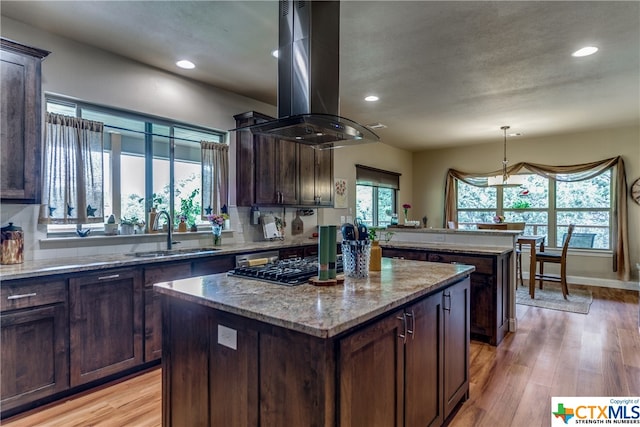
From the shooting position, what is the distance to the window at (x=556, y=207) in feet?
A: 20.3

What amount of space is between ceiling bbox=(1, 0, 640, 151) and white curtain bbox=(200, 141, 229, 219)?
2.40ft

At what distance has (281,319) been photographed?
4.01 feet

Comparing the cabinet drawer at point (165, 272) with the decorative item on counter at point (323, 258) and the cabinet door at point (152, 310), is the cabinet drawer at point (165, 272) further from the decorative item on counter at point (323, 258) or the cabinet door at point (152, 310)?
the decorative item on counter at point (323, 258)

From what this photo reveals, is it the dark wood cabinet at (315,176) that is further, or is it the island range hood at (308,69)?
the dark wood cabinet at (315,176)

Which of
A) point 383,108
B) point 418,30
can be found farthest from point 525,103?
point 418,30

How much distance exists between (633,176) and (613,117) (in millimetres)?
1341

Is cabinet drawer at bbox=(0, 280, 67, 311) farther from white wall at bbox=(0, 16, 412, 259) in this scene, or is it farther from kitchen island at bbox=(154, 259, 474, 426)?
kitchen island at bbox=(154, 259, 474, 426)

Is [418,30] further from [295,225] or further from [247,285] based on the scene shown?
[295,225]

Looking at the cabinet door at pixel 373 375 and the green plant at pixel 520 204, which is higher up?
the green plant at pixel 520 204

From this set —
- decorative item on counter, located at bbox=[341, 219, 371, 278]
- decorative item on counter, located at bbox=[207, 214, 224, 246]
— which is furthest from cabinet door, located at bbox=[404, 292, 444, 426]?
decorative item on counter, located at bbox=[207, 214, 224, 246]

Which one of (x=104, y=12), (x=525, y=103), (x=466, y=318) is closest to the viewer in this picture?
(x=466, y=318)

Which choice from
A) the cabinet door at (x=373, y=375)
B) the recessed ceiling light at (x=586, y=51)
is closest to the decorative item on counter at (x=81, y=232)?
the cabinet door at (x=373, y=375)

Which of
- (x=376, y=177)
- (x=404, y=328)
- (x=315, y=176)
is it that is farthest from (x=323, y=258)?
(x=376, y=177)

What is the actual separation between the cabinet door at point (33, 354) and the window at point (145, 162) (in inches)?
36.5
